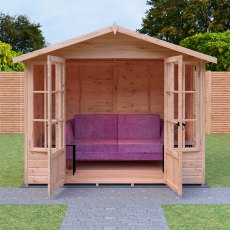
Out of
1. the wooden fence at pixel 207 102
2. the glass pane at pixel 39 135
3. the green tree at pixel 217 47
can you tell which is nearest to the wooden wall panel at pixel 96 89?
the glass pane at pixel 39 135

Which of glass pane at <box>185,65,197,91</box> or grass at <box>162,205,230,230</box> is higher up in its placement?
glass pane at <box>185,65,197,91</box>

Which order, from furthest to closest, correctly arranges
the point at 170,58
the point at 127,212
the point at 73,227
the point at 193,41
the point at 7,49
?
the point at 193,41 < the point at 7,49 < the point at 170,58 < the point at 127,212 < the point at 73,227

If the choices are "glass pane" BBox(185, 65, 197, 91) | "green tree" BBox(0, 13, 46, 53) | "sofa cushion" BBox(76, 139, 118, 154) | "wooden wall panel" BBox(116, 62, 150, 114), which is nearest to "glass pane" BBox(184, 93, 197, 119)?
"glass pane" BBox(185, 65, 197, 91)

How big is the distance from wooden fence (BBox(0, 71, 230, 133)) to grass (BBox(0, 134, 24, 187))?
0.51 meters

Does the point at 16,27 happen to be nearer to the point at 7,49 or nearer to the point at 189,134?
the point at 7,49

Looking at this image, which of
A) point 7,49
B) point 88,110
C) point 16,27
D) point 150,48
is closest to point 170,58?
point 150,48

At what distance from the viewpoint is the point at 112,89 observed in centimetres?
1280

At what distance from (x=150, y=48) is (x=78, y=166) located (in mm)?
3239

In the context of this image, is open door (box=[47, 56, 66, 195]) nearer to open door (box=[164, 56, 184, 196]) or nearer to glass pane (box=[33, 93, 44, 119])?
glass pane (box=[33, 93, 44, 119])

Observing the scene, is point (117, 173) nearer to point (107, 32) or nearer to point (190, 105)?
point (190, 105)

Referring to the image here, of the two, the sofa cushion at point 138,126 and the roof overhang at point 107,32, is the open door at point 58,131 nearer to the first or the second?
A: the roof overhang at point 107,32

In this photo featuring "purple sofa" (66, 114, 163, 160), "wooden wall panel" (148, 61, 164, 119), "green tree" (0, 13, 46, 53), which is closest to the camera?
"purple sofa" (66, 114, 163, 160)

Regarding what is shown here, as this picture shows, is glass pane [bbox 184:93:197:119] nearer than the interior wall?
Yes

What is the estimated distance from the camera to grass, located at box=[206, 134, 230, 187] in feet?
31.7
